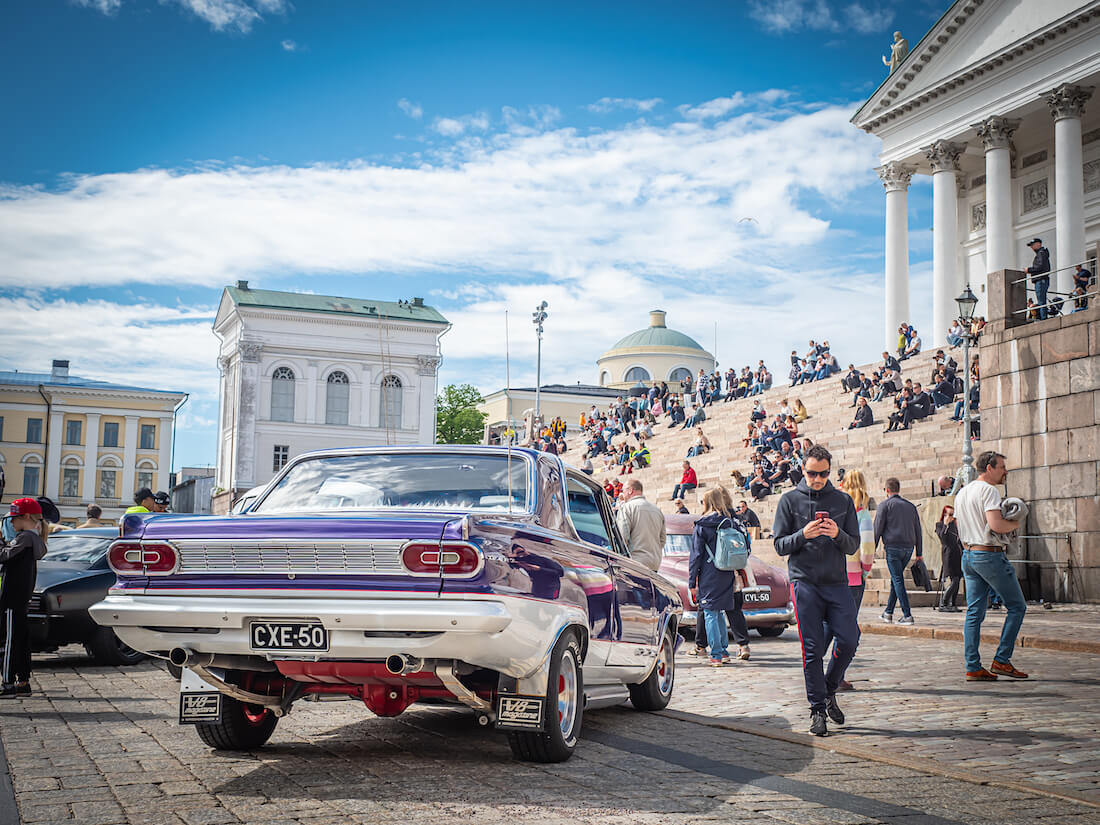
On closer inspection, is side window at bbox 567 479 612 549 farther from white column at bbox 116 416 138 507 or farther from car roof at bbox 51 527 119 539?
white column at bbox 116 416 138 507

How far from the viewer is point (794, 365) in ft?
132

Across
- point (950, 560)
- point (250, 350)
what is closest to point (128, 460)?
point (250, 350)

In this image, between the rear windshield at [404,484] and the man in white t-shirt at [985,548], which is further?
the man in white t-shirt at [985,548]

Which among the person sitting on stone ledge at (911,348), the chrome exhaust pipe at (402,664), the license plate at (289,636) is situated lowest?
the chrome exhaust pipe at (402,664)

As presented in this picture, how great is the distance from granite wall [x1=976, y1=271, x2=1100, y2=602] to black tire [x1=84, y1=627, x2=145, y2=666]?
14.4 metres

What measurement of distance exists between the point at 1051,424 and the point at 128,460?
269ft

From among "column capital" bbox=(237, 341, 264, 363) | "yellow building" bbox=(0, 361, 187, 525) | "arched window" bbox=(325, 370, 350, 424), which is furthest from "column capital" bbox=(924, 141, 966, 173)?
"yellow building" bbox=(0, 361, 187, 525)

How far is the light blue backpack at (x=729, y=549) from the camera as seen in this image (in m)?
11.8

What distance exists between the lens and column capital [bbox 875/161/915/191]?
4869 centimetres

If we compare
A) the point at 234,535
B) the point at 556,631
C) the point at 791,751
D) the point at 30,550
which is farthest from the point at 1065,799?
the point at 30,550

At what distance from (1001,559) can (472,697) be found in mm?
5761

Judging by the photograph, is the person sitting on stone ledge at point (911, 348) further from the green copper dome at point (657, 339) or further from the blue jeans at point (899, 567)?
the green copper dome at point (657, 339)

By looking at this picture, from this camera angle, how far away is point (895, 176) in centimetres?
4888

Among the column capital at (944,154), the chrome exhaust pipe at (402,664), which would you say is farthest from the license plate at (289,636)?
the column capital at (944,154)
